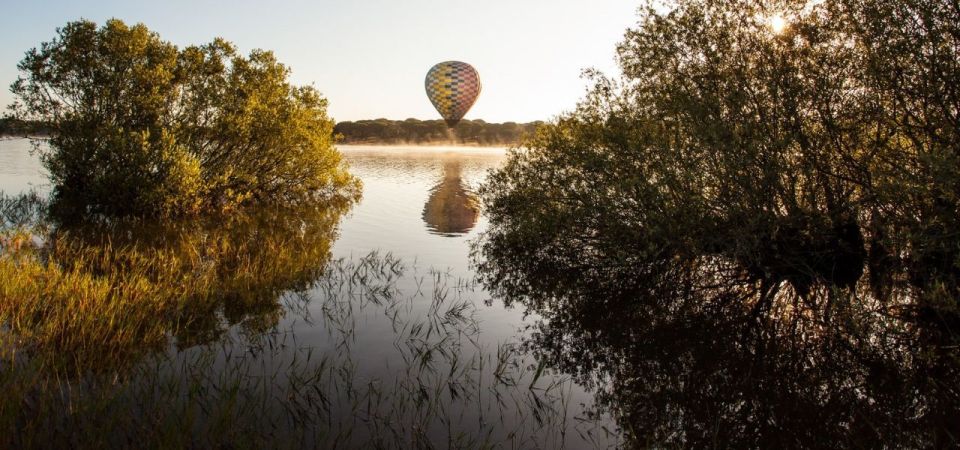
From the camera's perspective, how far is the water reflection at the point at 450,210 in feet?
91.6

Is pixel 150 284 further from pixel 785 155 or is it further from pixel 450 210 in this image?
pixel 450 210

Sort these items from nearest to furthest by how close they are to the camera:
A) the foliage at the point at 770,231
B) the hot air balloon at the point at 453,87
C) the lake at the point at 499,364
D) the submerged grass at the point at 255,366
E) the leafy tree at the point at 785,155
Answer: the submerged grass at the point at 255,366
the lake at the point at 499,364
the foliage at the point at 770,231
the leafy tree at the point at 785,155
the hot air balloon at the point at 453,87

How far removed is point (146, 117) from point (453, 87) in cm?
5147

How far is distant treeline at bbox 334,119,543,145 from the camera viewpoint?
16562cm

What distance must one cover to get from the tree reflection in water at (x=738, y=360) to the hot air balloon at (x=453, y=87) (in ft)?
201

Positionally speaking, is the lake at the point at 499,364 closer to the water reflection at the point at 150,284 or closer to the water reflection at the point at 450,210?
the water reflection at the point at 150,284

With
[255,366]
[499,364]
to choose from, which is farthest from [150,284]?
[499,364]

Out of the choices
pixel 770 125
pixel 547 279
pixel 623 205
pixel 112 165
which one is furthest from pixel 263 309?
pixel 112 165

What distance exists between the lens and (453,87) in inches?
2928

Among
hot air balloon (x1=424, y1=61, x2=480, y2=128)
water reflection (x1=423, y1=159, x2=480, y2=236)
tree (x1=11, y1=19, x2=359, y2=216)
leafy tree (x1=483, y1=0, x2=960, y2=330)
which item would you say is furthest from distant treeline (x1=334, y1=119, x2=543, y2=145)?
leafy tree (x1=483, y1=0, x2=960, y2=330)

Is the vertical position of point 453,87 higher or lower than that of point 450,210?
higher

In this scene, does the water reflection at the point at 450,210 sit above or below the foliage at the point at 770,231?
below

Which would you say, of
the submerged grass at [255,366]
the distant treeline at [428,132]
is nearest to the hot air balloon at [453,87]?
the submerged grass at [255,366]

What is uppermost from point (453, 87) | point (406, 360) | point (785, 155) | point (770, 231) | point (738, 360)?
point (453, 87)
